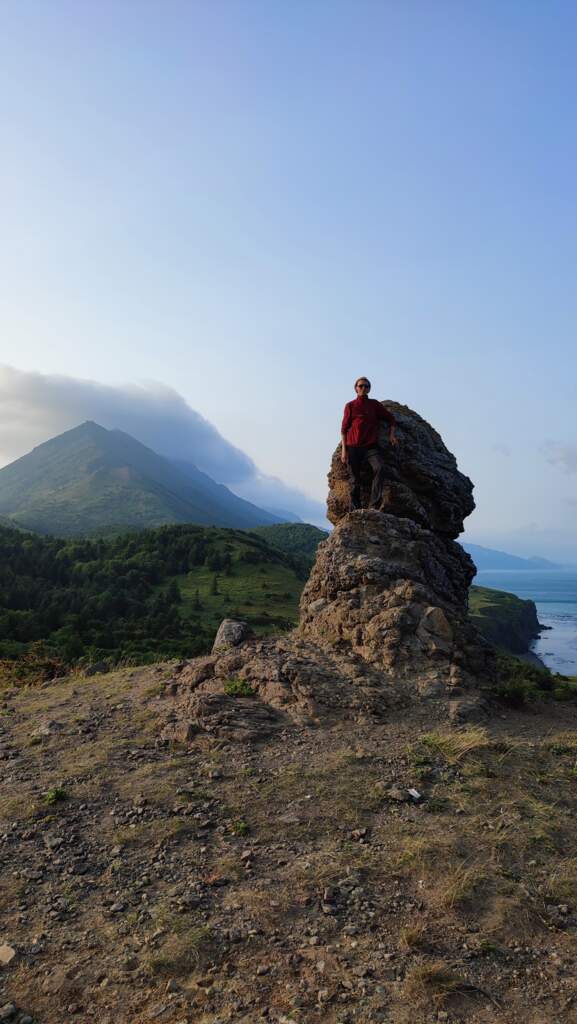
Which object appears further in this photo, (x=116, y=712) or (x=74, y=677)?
(x=74, y=677)

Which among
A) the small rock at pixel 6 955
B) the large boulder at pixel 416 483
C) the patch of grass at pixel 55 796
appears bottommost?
the patch of grass at pixel 55 796

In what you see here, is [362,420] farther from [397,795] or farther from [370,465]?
[397,795]

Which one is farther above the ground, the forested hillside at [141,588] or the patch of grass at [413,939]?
the patch of grass at [413,939]

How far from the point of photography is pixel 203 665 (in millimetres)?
13773

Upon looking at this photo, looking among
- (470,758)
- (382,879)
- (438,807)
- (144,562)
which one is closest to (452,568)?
(470,758)

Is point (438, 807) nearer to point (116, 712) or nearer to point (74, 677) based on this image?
point (116, 712)

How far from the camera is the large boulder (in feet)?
54.6

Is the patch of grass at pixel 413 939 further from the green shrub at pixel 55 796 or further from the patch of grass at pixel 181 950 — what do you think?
the green shrub at pixel 55 796

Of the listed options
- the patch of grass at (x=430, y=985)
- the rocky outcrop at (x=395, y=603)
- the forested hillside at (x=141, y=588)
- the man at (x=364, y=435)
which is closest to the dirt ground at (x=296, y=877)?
the patch of grass at (x=430, y=985)

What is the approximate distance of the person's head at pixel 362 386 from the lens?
610 inches

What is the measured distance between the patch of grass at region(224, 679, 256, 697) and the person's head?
8739 millimetres

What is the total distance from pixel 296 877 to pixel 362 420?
38.7 ft

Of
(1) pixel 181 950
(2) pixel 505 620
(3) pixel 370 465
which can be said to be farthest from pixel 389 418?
(2) pixel 505 620

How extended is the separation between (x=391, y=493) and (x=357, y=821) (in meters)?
10.3
